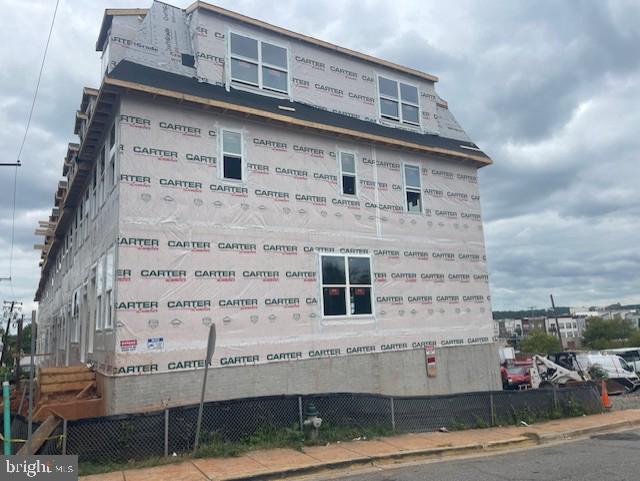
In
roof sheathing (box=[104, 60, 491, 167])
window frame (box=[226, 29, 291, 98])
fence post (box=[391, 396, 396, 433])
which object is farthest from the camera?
window frame (box=[226, 29, 291, 98])

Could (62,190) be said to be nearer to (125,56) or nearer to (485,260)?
(125,56)

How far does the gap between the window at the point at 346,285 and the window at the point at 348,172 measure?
6.90ft

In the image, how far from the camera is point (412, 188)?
16516 millimetres

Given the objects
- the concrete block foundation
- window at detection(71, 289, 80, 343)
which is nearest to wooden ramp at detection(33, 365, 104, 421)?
the concrete block foundation

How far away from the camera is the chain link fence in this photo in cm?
895

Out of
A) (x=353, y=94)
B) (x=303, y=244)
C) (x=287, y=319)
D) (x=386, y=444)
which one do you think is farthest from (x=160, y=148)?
(x=386, y=444)

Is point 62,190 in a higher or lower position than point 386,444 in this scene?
higher

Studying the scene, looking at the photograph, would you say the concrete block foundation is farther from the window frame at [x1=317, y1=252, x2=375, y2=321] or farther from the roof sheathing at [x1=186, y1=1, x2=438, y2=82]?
the roof sheathing at [x1=186, y1=1, x2=438, y2=82]

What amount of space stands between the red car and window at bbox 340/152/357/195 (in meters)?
14.0

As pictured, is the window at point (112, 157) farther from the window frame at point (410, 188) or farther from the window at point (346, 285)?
the window frame at point (410, 188)

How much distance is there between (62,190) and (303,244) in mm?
14510

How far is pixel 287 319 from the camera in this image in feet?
43.2

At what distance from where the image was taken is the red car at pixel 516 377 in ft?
78.1

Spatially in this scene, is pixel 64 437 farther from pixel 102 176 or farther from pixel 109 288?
pixel 102 176
